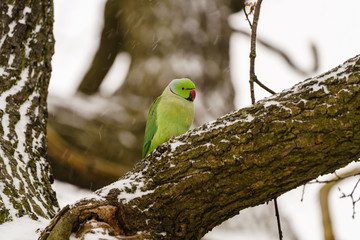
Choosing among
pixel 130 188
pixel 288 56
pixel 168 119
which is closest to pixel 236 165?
pixel 130 188

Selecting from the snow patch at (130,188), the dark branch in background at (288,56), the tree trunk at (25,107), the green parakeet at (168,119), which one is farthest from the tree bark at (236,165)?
the dark branch in background at (288,56)

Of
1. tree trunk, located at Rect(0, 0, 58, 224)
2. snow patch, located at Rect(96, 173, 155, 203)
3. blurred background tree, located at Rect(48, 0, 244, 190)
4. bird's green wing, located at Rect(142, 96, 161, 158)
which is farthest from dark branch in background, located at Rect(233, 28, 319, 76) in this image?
snow patch, located at Rect(96, 173, 155, 203)

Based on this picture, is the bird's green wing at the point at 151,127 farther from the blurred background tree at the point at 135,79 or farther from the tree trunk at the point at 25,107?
the blurred background tree at the point at 135,79

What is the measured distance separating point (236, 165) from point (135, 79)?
131 inches

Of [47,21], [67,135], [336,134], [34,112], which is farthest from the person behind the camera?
[67,135]

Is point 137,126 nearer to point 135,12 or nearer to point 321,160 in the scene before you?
point 135,12

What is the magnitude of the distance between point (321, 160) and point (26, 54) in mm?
1957

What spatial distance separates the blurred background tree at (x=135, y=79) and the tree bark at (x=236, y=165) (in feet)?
8.11

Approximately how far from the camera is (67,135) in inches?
159

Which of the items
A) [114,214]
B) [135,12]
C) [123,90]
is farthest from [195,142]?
[135,12]

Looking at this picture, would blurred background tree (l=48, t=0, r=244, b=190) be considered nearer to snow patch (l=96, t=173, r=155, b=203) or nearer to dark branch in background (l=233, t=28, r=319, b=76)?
dark branch in background (l=233, t=28, r=319, b=76)

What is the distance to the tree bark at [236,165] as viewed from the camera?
1.44m

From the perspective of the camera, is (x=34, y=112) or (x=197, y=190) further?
(x=34, y=112)

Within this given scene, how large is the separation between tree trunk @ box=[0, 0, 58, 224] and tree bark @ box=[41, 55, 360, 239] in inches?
20.2
